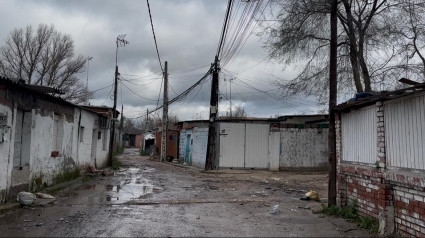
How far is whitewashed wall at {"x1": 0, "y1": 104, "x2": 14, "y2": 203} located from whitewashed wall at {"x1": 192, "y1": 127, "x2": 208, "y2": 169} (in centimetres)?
1510

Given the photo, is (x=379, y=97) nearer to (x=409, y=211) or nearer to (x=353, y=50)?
(x=409, y=211)

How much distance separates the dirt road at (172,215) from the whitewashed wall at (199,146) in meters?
10.1

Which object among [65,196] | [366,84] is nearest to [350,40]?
[366,84]

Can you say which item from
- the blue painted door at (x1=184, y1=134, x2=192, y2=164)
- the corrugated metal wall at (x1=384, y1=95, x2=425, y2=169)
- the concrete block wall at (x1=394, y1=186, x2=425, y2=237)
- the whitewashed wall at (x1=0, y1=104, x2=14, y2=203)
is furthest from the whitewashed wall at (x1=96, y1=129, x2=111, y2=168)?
the concrete block wall at (x1=394, y1=186, x2=425, y2=237)

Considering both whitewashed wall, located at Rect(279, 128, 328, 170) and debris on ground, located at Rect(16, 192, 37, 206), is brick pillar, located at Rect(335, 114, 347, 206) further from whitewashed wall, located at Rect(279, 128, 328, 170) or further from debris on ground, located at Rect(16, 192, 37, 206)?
whitewashed wall, located at Rect(279, 128, 328, 170)

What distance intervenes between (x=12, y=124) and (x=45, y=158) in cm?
295

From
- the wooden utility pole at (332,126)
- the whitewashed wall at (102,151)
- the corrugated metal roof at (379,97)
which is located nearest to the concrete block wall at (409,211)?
the corrugated metal roof at (379,97)

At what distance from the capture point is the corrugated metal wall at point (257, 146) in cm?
2181

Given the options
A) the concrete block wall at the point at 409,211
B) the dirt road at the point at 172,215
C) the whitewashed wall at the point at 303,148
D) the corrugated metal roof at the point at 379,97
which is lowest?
the dirt road at the point at 172,215

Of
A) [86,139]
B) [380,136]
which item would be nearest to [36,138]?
[86,139]

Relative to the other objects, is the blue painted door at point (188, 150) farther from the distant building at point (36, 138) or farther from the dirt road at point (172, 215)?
the dirt road at point (172, 215)

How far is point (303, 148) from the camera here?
22.0m

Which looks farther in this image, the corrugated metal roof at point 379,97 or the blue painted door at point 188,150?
the blue painted door at point 188,150

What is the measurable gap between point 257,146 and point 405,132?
15.7 m
